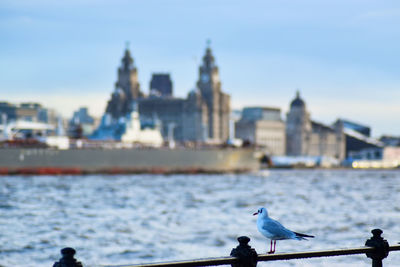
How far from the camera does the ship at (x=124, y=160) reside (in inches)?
3776

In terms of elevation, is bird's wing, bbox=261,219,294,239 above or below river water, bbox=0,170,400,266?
above

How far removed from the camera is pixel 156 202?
44.0m

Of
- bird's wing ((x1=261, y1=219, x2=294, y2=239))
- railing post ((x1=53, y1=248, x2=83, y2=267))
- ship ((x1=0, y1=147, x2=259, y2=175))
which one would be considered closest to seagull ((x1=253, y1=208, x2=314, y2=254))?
bird's wing ((x1=261, y1=219, x2=294, y2=239))

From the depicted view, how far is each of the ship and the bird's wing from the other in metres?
89.3

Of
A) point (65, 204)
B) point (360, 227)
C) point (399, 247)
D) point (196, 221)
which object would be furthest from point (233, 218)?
point (399, 247)

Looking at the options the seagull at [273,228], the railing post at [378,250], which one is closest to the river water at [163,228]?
the seagull at [273,228]

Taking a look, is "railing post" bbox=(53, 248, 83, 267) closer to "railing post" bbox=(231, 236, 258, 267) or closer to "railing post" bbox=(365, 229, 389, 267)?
"railing post" bbox=(231, 236, 258, 267)

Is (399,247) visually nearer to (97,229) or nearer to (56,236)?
(56,236)

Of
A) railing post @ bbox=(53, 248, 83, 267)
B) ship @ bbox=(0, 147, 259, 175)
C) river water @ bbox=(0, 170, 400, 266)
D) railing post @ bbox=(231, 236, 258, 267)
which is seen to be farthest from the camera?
ship @ bbox=(0, 147, 259, 175)

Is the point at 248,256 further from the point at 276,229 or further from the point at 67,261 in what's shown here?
Result: the point at 67,261

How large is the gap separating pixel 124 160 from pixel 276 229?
10002 centimetres

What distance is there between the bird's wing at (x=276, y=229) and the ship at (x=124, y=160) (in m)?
89.3

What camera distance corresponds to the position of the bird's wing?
784cm

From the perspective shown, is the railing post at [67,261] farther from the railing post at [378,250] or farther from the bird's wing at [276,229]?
the railing post at [378,250]
